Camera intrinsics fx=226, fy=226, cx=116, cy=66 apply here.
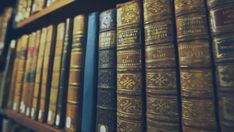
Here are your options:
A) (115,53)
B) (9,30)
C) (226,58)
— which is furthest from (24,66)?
(226,58)

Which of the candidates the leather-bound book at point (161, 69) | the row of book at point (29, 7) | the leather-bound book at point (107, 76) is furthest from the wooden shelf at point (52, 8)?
the leather-bound book at point (161, 69)

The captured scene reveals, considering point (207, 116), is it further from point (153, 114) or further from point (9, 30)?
point (9, 30)

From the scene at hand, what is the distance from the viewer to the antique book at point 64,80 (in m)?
0.61

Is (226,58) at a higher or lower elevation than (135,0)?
lower

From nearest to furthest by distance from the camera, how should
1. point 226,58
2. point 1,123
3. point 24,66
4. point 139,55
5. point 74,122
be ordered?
point 226,58, point 139,55, point 74,122, point 24,66, point 1,123

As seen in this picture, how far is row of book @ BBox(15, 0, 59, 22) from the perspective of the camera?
79cm

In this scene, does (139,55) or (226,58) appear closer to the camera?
(226,58)

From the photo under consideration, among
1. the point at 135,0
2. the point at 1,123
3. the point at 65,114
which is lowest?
the point at 1,123

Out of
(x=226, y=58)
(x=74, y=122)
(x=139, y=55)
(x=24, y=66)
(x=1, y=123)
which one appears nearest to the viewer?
(x=226, y=58)

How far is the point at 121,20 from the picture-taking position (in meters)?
0.48

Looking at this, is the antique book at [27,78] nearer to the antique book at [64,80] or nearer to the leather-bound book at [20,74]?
the leather-bound book at [20,74]

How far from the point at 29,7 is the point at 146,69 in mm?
697

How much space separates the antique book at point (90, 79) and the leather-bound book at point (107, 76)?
27mm

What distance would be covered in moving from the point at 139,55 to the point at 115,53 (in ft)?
0.24
